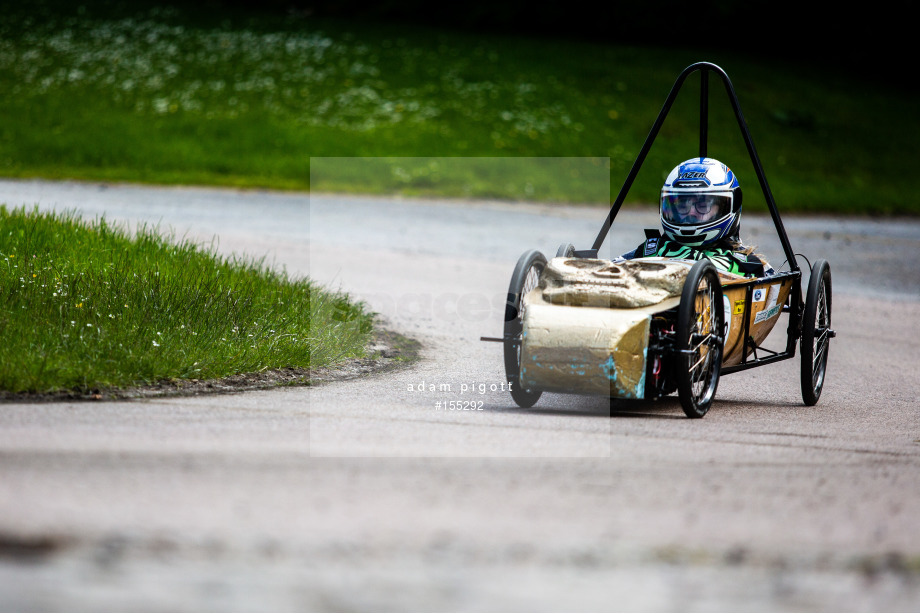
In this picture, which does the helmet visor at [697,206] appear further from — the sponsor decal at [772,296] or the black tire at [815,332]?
the black tire at [815,332]

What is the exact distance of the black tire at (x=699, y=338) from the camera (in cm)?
618

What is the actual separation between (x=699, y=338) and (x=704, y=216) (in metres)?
1.45

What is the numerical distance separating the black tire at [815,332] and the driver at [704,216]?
34 cm

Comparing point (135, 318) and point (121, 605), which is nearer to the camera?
point (121, 605)

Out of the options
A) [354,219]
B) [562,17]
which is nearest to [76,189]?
[354,219]

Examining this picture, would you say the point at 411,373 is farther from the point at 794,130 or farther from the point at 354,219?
the point at 794,130

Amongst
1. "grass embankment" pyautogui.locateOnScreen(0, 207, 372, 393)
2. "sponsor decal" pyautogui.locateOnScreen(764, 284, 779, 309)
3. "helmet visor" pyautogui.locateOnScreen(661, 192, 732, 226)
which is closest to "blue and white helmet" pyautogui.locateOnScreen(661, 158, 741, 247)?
"helmet visor" pyautogui.locateOnScreen(661, 192, 732, 226)

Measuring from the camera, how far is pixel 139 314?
7.48 meters

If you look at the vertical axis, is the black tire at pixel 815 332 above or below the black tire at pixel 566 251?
below

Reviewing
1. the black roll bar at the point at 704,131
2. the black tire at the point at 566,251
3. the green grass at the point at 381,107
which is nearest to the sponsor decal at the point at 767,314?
the black roll bar at the point at 704,131

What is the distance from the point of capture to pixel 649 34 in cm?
3859

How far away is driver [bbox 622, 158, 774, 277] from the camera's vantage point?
7.62m

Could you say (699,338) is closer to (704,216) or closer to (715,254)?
(715,254)

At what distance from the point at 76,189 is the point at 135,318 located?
42.2ft
